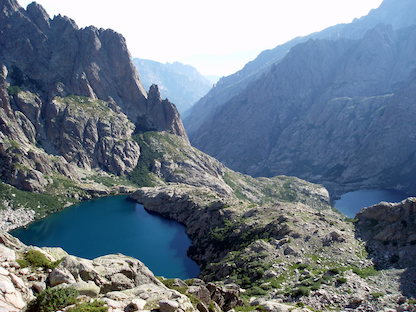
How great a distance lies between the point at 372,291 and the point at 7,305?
60075 millimetres

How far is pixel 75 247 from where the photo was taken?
141000 mm

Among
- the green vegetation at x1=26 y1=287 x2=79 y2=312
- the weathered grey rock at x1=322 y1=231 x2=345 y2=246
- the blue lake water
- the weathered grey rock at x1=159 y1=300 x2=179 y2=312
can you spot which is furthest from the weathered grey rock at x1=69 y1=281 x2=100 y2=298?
the blue lake water

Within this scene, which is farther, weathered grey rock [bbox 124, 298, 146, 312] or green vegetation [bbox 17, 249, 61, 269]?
green vegetation [bbox 17, 249, 61, 269]

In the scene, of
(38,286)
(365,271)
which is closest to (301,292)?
(365,271)

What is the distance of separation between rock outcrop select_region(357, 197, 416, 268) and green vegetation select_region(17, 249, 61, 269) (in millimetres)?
67485

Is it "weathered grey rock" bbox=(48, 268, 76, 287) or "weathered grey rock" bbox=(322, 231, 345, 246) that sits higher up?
"weathered grey rock" bbox=(322, 231, 345, 246)

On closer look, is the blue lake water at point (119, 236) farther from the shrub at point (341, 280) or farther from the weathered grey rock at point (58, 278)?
the weathered grey rock at point (58, 278)

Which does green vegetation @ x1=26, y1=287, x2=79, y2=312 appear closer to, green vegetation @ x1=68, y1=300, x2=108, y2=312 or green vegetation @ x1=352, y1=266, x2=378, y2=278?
green vegetation @ x1=68, y1=300, x2=108, y2=312

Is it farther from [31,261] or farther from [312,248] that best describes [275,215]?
[31,261]

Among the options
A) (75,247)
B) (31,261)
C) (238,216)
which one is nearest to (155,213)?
(75,247)

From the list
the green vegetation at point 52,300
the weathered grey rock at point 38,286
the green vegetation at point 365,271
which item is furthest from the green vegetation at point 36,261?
the green vegetation at point 365,271

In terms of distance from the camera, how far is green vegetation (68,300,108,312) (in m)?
22.0

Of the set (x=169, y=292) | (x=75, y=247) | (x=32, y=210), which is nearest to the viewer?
(x=169, y=292)

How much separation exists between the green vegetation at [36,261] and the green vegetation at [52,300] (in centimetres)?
617
